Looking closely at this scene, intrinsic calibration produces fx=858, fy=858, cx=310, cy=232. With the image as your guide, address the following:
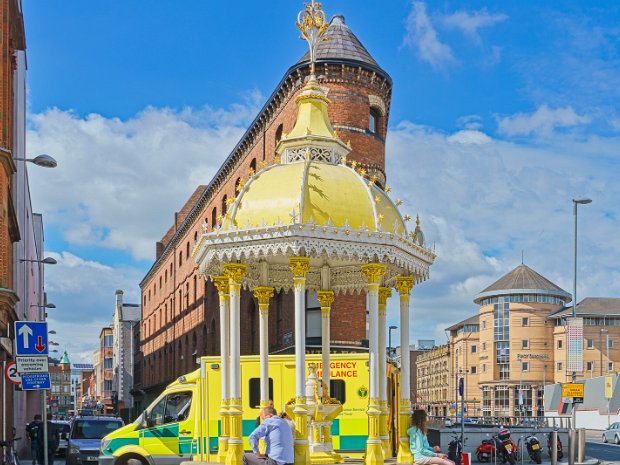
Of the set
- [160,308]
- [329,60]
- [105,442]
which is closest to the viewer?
[105,442]

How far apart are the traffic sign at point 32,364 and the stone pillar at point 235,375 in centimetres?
327

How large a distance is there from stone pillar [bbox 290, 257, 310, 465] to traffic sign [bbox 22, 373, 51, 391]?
4503 mm

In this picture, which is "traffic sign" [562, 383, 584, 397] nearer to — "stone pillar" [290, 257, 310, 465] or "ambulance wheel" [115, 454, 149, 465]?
"ambulance wheel" [115, 454, 149, 465]

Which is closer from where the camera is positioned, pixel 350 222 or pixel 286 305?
pixel 350 222

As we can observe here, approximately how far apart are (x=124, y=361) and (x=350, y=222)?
103239 mm

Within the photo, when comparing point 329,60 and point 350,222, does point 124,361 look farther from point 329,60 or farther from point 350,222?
point 350,222

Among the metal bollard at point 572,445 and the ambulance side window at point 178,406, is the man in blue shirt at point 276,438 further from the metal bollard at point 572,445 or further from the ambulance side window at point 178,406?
the metal bollard at point 572,445

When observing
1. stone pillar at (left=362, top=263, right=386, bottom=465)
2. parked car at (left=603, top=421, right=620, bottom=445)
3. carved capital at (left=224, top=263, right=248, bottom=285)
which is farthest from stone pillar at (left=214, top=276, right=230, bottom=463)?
parked car at (left=603, top=421, right=620, bottom=445)

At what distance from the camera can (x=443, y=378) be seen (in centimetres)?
13662

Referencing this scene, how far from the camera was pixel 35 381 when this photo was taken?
49.7 feet

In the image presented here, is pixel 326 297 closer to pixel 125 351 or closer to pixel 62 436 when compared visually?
pixel 62 436

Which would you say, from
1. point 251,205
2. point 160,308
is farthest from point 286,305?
point 160,308

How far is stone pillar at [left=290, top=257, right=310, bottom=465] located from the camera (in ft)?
45.5

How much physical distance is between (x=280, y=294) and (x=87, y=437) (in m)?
12.5
